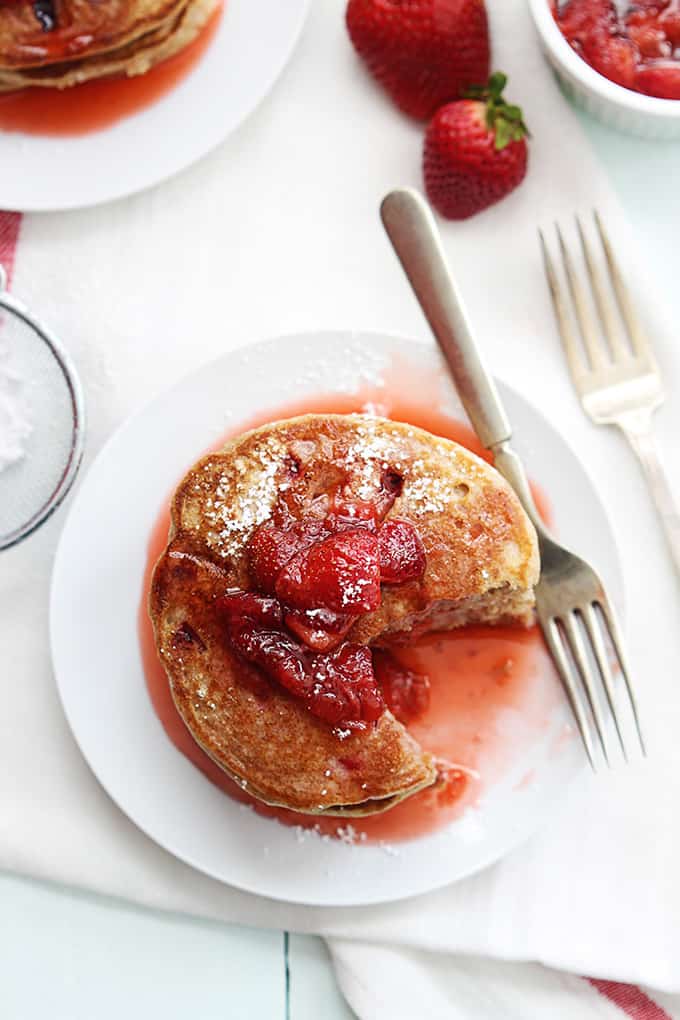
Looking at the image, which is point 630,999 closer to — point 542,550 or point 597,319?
point 542,550

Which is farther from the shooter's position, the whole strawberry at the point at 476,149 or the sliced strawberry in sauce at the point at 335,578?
the whole strawberry at the point at 476,149

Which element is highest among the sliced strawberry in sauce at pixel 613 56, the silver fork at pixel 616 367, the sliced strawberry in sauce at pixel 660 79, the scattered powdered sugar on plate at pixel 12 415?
the sliced strawberry in sauce at pixel 613 56

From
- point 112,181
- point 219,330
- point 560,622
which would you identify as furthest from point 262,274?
point 560,622

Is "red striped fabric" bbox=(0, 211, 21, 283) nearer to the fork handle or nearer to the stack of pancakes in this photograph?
the stack of pancakes

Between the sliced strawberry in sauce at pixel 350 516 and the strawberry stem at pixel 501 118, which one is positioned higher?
the strawberry stem at pixel 501 118

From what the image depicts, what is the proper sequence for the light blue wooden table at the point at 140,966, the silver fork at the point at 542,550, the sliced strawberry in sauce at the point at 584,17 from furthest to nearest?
the light blue wooden table at the point at 140,966 < the sliced strawberry in sauce at the point at 584,17 < the silver fork at the point at 542,550

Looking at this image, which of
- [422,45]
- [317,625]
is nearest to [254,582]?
[317,625]

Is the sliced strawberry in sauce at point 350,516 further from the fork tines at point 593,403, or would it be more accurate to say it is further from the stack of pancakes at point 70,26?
the stack of pancakes at point 70,26

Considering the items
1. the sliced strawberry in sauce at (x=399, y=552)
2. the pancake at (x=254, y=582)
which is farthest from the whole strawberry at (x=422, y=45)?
the sliced strawberry in sauce at (x=399, y=552)
